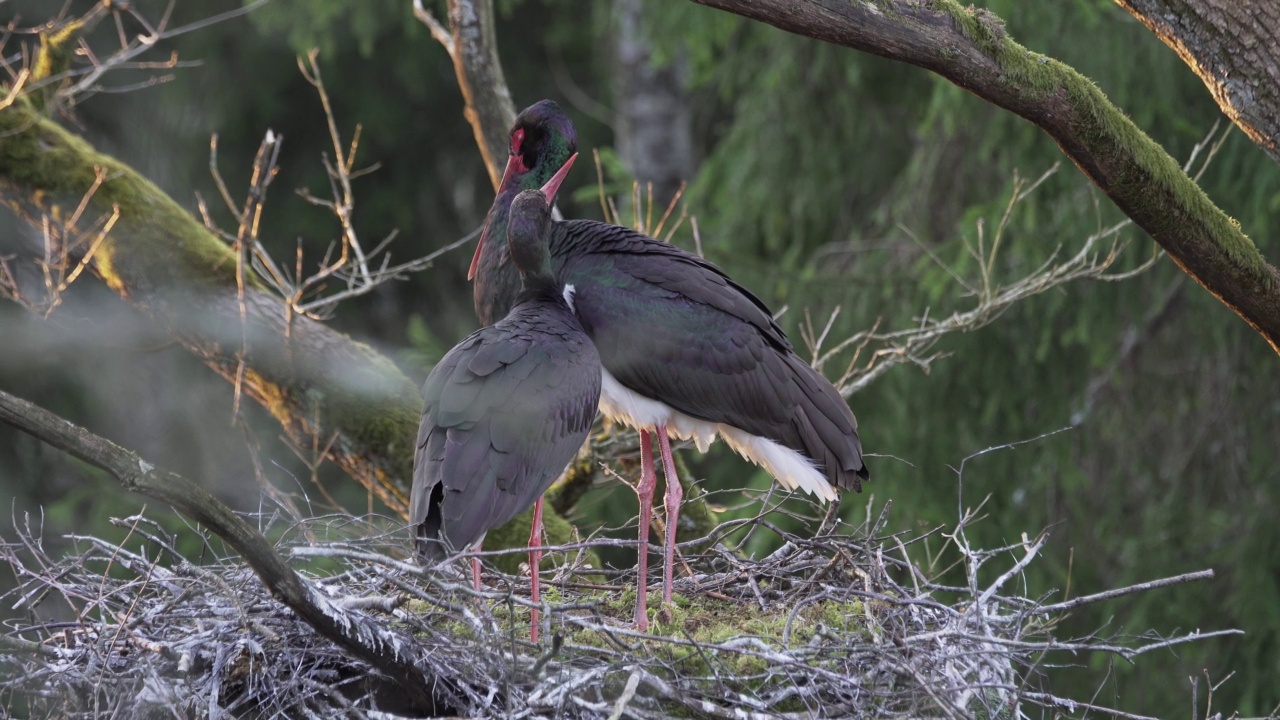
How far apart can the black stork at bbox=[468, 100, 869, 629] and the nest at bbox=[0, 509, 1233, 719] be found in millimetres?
565

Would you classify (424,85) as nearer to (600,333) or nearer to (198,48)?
(198,48)

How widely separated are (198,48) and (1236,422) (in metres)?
7.84

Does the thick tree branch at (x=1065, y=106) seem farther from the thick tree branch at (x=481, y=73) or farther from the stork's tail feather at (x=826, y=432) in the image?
the thick tree branch at (x=481, y=73)

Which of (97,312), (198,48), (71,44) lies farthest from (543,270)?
(198,48)

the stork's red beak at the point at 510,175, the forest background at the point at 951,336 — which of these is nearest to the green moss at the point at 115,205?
the forest background at the point at 951,336

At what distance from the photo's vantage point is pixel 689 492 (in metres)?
5.71

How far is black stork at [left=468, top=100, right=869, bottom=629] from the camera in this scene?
5.00 metres

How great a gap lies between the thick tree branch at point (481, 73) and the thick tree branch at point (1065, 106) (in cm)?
225

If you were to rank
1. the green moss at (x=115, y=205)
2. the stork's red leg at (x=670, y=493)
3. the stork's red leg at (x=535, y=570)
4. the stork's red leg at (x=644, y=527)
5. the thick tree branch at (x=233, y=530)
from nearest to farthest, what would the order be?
the thick tree branch at (x=233, y=530) < the stork's red leg at (x=535, y=570) < the stork's red leg at (x=644, y=527) < the stork's red leg at (x=670, y=493) < the green moss at (x=115, y=205)

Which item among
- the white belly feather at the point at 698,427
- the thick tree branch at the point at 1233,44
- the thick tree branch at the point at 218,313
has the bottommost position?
the thick tree branch at the point at 218,313

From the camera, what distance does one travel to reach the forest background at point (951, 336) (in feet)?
25.5

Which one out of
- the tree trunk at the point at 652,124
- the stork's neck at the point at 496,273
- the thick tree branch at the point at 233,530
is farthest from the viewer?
the tree trunk at the point at 652,124

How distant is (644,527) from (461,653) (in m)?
1.28

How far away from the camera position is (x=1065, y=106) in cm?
416
